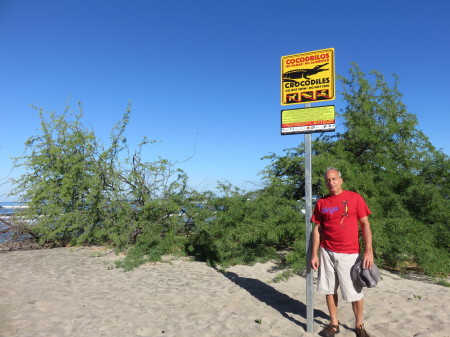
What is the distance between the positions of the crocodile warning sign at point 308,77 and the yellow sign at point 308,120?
5.7 inches

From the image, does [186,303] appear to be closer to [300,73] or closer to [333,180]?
[333,180]

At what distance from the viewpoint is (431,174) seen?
7172 millimetres

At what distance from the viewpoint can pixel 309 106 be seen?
3.68 metres

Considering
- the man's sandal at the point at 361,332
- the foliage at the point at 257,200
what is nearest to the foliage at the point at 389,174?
the foliage at the point at 257,200

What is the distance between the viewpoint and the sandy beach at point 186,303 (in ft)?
12.2

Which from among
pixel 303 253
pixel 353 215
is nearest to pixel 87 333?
pixel 353 215

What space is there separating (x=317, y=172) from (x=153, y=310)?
425 cm

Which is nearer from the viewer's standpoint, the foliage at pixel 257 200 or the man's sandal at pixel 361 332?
the man's sandal at pixel 361 332

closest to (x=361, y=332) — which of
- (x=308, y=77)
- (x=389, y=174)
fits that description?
(x=308, y=77)

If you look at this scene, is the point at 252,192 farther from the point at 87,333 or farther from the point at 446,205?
the point at 87,333

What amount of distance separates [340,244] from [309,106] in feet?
5.11

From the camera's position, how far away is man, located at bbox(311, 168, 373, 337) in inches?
131

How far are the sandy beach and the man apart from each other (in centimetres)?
46

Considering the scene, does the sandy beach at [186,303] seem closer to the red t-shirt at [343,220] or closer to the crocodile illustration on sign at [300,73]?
the red t-shirt at [343,220]
